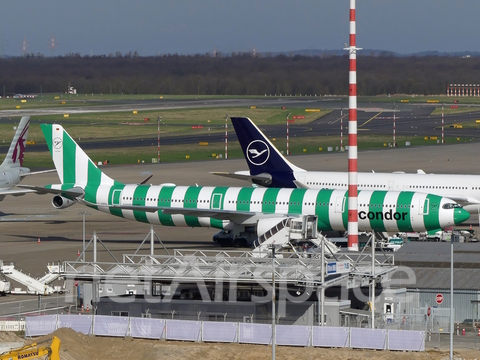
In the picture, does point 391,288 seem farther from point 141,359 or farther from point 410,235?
point 410,235

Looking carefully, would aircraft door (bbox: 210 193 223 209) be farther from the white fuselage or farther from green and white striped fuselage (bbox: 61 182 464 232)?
the white fuselage

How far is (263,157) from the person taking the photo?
8400 centimetres

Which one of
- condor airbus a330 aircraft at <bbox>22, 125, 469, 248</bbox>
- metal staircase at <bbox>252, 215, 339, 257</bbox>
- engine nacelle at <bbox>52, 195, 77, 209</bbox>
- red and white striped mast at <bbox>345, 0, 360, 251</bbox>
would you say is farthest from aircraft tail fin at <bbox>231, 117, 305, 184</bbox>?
red and white striped mast at <bbox>345, 0, 360, 251</bbox>

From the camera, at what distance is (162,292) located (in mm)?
50375

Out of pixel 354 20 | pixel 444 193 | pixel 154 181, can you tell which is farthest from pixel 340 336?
pixel 154 181

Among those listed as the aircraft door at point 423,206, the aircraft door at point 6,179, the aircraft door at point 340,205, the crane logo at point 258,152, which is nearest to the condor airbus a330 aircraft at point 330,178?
the crane logo at point 258,152

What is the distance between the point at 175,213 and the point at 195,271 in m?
22.7

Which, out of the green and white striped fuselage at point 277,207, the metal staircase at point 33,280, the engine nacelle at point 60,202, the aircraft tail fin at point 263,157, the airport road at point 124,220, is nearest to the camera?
the metal staircase at point 33,280

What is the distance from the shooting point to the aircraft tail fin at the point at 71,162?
75438 millimetres

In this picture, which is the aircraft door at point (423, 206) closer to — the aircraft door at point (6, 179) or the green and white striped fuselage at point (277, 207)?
the green and white striped fuselage at point (277, 207)

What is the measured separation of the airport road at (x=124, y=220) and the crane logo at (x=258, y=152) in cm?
734

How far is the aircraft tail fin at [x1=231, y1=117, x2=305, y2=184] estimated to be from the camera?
274ft

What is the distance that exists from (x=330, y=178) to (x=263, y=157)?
20.3 ft

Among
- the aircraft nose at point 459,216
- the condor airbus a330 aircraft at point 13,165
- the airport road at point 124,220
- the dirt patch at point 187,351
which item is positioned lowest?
the dirt patch at point 187,351
